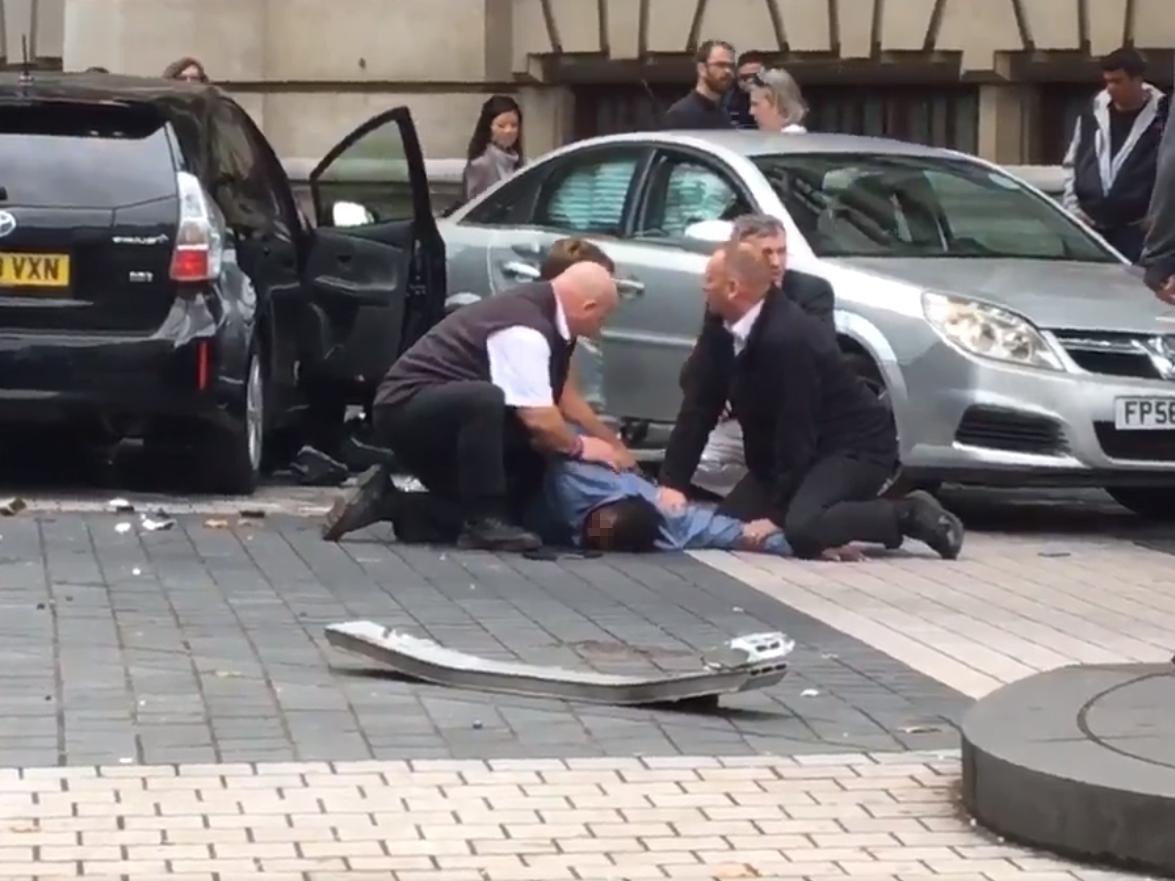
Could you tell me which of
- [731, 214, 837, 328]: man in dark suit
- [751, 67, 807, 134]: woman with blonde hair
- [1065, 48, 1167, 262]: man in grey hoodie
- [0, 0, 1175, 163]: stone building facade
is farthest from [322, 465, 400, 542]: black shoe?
[0, 0, 1175, 163]: stone building facade

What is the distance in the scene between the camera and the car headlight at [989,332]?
11.7m

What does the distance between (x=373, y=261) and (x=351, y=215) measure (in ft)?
0.81

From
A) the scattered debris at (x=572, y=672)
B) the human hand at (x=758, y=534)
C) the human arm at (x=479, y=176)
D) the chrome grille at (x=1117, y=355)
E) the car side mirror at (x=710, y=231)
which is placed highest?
the car side mirror at (x=710, y=231)

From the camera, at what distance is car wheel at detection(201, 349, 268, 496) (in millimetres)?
12570

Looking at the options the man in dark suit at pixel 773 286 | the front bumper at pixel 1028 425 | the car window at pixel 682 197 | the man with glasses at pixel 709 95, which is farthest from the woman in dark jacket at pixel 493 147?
the front bumper at pixel 1028 425

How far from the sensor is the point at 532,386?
10.9 meters

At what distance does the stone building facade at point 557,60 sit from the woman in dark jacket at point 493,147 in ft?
15.3

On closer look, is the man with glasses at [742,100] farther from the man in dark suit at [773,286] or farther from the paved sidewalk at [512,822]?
the paved sidewalk at [512,822]

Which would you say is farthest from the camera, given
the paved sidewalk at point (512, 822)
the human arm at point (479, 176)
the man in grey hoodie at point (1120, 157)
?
the human arm at point (479, 176)

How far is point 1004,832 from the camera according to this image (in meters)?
6.77

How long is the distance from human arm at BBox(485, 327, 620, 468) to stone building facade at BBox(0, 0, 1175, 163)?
34.4 feet

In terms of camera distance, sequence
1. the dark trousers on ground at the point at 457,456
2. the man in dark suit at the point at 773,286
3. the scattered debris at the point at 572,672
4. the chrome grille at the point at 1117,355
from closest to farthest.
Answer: the scattered debris at the point at 572,672 < the dark trousers on ground at the point at 457,456 < the man in dark suit at the point at 773,286 < the chrome grille at the point at 1117,355

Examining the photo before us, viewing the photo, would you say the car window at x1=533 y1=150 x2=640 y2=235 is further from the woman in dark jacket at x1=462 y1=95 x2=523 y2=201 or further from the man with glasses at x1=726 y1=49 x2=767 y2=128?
the woman in dark jacket at x1=462 y1=95 x2=523 y2=201

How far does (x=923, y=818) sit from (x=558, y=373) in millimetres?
4414
